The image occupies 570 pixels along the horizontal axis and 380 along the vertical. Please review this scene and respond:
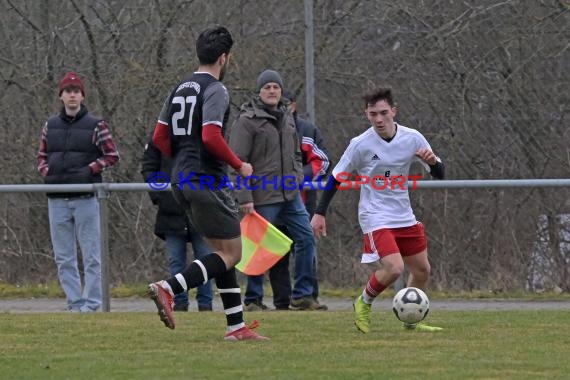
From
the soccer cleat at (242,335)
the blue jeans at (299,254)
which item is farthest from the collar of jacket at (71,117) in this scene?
the soccer cleat at (242,335)

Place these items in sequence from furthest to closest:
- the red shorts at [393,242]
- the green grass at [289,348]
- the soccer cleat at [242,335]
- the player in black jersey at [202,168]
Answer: the red shorts at [393,242]
the soccer cleat at [242,335]
the player in black jersey at [202,168]
the green grass at [289,348]

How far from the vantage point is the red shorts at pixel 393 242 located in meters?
9.41

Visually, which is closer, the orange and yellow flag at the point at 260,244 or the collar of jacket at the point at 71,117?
the orange and yellow flag at the point at 260,244

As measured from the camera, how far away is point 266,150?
39.0 ft

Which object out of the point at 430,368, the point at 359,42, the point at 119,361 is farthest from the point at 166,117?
the point at 359,42

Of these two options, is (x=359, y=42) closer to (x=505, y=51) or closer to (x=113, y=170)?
(x=505, y=51)

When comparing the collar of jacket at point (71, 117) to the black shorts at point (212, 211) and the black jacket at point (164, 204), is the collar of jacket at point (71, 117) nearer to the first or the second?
the black jacket at point (164, 204)

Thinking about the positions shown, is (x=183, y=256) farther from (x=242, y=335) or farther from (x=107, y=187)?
(x=242, y=335)

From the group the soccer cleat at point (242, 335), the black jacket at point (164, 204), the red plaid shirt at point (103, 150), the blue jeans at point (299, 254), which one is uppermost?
the red plaid shirt at point (103, 150)

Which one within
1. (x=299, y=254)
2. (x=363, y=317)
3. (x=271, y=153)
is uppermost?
(x=271, y=153)

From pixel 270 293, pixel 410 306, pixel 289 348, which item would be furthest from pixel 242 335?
pixel 270 293

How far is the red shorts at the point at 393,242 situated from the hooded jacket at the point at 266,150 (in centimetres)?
245

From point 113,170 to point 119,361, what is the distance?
668cm

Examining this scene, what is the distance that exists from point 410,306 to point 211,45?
91.5 inches
